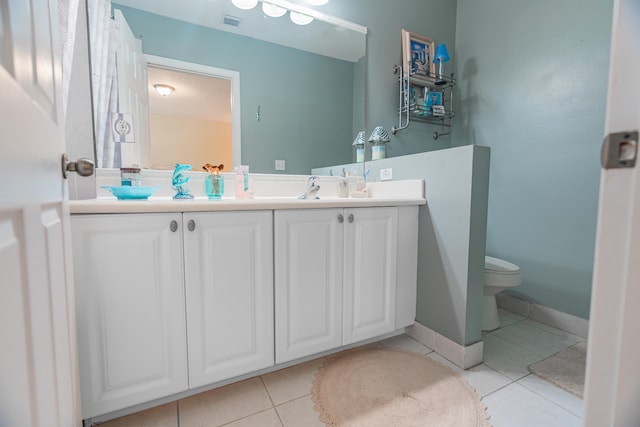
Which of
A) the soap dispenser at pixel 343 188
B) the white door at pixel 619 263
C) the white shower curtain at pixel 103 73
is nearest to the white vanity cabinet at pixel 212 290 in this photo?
the soap dispenser at pixel 343 188

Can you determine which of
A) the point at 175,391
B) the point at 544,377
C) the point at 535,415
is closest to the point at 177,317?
the point at 175,391

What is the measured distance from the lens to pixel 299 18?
1.85 metres

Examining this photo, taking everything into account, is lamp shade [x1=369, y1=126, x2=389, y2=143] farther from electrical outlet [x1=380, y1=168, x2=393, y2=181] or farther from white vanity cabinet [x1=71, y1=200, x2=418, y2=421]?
white vanity cabinet [x1=71, y1=200, x2=418, y2=421]

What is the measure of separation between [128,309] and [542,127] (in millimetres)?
2515

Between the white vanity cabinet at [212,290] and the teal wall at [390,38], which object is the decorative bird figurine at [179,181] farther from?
the teal wall at [390,38]

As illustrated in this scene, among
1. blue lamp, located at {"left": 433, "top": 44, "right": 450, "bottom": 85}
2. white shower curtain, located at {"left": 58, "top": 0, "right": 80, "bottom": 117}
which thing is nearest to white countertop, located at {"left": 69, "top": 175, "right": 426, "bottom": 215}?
white shower curtain, located at {"left": 58, "top": 0, "right": 80, "bottom": 117}

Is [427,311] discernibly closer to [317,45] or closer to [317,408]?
[317,408]

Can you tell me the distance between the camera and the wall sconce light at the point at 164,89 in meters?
1.49

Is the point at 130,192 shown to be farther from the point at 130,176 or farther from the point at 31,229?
the point at 31,229

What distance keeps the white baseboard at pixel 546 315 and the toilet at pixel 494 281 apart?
0.40m

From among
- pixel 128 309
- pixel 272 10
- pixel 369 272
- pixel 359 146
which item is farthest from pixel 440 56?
pixel 128 309

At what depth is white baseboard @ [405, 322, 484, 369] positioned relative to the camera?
4.77 feet

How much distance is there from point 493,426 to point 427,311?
23.8 inches

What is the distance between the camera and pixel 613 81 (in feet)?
1.31
